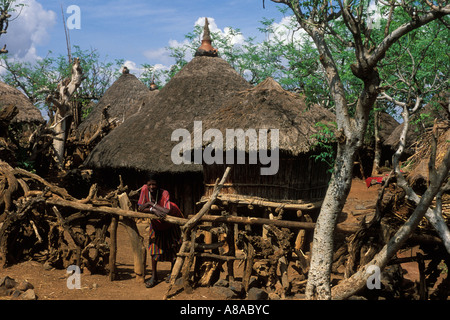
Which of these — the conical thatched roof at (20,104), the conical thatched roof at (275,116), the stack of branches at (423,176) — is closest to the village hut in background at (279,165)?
the conical thatched roof at (275,116)

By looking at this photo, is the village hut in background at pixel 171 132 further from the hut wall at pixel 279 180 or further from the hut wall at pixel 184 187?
the hut wall at pixel 279 180

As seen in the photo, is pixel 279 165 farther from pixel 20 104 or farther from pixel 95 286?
pixel 20 104

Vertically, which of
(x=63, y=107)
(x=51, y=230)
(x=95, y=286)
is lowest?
(x=95, y=286)

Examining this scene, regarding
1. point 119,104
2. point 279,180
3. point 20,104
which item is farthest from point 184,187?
point 119,104

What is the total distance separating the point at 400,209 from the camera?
527cm

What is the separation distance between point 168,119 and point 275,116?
4.48 metres

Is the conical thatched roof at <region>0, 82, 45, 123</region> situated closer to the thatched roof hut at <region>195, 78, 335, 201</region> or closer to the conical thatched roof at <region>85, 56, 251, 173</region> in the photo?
the conical thatched roof at <region>85, 56, 251, 173</region>

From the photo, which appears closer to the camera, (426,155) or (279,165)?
(426,155)

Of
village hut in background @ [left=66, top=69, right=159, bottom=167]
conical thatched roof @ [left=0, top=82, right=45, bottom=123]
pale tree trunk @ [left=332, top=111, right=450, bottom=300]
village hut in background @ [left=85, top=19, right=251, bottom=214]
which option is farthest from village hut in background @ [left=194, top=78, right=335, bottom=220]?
conical thatched roof @ [left=0, top=82, right=45, bottom=123]

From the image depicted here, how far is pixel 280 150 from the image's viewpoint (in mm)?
7820

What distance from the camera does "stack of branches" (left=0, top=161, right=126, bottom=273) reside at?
6672 mm

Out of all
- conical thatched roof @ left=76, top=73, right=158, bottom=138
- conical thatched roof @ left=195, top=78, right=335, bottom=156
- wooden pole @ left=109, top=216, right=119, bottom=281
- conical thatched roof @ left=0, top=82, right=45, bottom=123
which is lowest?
wooden pole @ left=109, top=216, right=119, bottom=281

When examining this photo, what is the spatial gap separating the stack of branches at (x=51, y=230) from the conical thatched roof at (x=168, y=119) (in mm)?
3845
